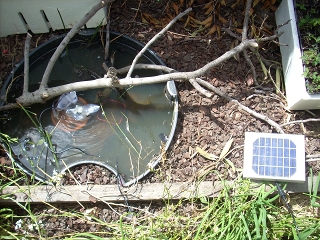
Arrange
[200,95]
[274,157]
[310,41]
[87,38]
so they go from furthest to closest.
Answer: [87,38]
[200,95]
[310,41]
[274,157]

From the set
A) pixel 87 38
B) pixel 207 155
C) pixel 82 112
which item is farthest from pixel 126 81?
pixel 207 155

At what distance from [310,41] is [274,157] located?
0.86 metres

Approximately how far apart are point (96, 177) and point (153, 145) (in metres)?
0.47

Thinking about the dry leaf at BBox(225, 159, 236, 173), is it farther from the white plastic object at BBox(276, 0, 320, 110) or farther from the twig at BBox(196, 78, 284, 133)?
the white plastic object at BBox(276, 0, 320, 110)

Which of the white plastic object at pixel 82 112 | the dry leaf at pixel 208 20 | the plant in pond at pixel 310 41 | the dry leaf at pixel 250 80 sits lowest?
the white plastic object at pixel 82 112

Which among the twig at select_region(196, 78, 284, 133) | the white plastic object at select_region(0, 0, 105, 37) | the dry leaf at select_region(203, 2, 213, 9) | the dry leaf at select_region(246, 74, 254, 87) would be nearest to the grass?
the twig at select_region(196, 78, 284, 133)

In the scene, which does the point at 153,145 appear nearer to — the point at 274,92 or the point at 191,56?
the point at 191,56

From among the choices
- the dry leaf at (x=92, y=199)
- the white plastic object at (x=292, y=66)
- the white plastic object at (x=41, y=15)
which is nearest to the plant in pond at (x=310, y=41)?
the white plastic object at (x=292, y=66)

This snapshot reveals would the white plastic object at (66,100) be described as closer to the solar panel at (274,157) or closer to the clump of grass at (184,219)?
the clump of grass at (184,219)

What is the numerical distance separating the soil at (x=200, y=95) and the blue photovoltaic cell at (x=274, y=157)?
18 cm

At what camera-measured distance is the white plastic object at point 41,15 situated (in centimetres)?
254

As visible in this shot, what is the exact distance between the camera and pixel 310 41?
2434mm

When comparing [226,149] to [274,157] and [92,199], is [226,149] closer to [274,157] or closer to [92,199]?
[274,157]

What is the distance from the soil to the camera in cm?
245
